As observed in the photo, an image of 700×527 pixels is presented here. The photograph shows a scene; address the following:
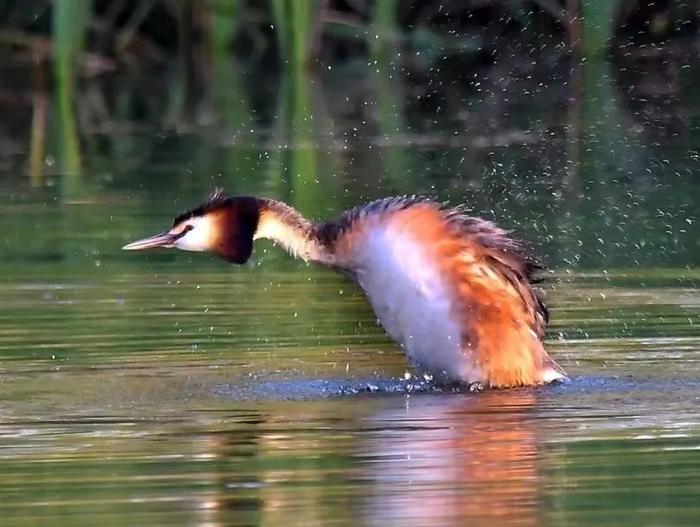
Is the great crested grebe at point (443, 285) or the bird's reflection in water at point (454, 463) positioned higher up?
the bird's reflection in water at point (454, 463)

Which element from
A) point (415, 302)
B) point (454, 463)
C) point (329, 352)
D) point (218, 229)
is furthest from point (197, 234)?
point (454, 463)

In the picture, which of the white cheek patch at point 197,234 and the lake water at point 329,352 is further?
the white cheek patch at point 197,234

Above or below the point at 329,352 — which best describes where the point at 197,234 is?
above

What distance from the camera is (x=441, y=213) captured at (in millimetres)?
7875

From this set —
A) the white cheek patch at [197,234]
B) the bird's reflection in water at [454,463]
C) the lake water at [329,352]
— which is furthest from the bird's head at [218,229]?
the bird's reflection in water at [454,463]

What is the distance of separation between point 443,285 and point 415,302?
0.44ft

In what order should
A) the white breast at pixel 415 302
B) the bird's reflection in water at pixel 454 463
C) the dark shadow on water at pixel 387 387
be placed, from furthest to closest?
the white breast at pixel 415 302 < the dark shadow on water at pixel 387 387 < the bird's reflection in water at pixel 454 463

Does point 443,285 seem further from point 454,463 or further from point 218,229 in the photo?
point 454,463

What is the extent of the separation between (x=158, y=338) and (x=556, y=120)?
8.74 m

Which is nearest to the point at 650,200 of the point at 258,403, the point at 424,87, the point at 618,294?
the point at 618,294

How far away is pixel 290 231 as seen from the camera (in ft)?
26.7

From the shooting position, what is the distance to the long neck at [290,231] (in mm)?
8062

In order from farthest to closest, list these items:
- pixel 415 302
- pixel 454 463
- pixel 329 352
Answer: pixel 329 352 → pixel 415 302 → pixel 454 463

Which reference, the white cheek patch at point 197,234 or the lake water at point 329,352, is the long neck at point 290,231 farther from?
the lake water at point 329,352
